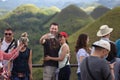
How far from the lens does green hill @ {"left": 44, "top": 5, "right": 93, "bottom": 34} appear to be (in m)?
73.4

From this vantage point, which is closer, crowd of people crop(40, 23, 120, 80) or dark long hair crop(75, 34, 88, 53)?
crowd of people crop(40, 23, 120, 80)

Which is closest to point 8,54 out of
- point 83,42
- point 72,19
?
point 83,42

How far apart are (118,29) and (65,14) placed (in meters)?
50.5

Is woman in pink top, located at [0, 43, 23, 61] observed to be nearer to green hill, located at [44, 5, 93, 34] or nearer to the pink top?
the pink top

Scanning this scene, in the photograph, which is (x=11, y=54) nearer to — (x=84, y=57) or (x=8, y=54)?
(x=8, y=54)

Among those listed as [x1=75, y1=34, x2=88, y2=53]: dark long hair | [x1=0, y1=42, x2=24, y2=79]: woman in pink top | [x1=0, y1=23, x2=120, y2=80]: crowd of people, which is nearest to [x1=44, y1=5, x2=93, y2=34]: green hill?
[x1=0, y1=23, x2=120, y2=80]: crowd of people

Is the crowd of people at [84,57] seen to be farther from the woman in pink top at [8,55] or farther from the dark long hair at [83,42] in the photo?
the woman in pink top at [8,55]

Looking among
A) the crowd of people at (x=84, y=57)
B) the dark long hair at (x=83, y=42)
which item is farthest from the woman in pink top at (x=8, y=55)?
the dark long hair at (x=83, y=42)

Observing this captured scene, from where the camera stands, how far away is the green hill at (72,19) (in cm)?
7339

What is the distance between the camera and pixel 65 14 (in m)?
81.3

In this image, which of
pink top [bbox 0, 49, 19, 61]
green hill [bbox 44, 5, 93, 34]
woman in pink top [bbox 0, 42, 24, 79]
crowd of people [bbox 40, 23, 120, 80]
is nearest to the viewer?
crowd of people [bbox 40, 23, 120, 80]

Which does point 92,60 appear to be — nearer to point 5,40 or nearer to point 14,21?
point 5,40

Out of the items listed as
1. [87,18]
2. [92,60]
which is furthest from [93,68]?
[87,18]

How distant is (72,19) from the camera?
79.2 metres
